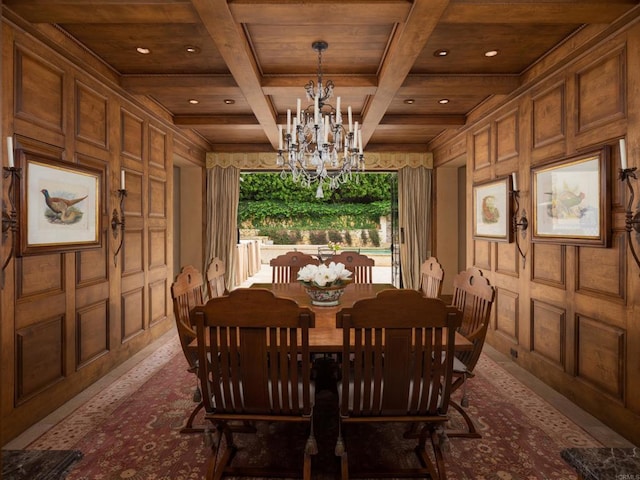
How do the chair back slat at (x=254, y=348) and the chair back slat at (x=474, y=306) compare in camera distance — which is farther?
the chair back slat at (x=474, y=306)

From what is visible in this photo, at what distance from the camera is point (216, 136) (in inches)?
222

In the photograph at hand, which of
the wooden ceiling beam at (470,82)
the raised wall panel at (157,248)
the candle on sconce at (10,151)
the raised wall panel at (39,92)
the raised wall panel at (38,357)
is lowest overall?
the raised wall panel at (38,357)

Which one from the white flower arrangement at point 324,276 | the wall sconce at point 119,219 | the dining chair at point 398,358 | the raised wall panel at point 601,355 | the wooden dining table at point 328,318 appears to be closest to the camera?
the dining chair at point 398,358

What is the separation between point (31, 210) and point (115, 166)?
109 centimetres

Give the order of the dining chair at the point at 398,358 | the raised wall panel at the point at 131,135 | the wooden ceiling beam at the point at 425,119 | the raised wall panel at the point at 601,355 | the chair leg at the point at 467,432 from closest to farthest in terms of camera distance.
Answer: the dining chair at the point at 398,358 → the chair leg at the point at 467,432 → the raised wall panel at the point at 601,355 → the raised wall panel at the point at 131,135 → the wooden ceiling beam at the point at 425,119

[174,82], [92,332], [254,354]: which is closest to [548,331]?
[254,354]

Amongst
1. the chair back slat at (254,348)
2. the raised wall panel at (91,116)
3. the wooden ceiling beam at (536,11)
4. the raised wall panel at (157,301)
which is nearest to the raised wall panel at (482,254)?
the wooden ceiling beam at (536,11)

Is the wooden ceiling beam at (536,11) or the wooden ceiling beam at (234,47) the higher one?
the wooden ceiling beam at (536,11)

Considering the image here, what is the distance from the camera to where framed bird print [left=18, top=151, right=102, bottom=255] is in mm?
2455

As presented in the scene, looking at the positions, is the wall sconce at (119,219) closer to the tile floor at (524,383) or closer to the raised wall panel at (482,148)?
the tile floor at (524,383)

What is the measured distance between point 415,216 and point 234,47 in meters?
4.12

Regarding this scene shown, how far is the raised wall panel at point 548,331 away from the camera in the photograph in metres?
3.01

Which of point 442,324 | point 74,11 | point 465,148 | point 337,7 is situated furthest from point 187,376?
point 465,148

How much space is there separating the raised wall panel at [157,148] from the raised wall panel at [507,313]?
3.77 meters
